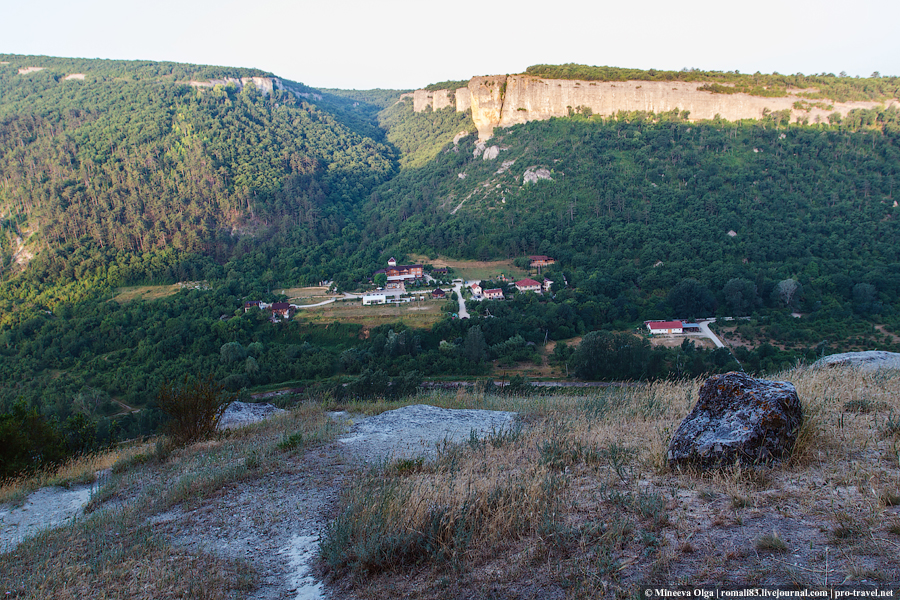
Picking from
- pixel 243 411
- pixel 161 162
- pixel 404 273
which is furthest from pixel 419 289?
pixel 161 162

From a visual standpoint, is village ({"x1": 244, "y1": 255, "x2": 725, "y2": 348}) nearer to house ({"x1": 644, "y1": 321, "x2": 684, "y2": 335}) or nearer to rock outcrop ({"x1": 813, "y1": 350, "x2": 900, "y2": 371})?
house ({"x1": 644, "y1": 321, "x2": 684, "y2": 335})

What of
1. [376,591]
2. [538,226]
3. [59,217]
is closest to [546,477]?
[376,591]

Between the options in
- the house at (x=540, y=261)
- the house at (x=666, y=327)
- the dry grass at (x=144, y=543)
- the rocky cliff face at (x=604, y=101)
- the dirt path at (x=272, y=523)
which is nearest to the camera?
the dry grass at (x=144, y=543)

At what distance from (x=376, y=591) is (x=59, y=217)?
188ft

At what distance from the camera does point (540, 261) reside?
37.1 meters

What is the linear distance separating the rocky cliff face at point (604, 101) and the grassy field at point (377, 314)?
35137 mm

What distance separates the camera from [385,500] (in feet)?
11.5

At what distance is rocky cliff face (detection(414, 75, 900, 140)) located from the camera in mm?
48938

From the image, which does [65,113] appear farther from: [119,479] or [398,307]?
[119,479]

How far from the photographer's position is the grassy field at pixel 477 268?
37.1 meters

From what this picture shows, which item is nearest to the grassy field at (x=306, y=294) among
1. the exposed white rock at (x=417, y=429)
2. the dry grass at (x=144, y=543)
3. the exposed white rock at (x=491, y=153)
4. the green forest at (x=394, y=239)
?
the green forest at (x=394, y=239)

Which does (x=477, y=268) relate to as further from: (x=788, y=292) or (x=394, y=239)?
(x=788, y=292)

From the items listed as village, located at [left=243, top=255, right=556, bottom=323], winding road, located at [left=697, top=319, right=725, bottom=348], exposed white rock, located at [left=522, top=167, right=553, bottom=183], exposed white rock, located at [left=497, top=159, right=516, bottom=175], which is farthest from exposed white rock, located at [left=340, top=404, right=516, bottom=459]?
exposed white rock, located at [left=497, top=159, right=516, bottom=175]

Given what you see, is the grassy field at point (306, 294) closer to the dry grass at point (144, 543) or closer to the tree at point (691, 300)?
the tree at point (691, 300)
